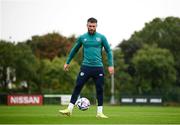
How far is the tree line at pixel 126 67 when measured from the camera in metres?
82.7

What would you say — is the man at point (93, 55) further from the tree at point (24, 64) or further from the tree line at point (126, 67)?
the tree at point (24, 64)

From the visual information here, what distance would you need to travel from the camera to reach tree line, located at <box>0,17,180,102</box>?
271ft

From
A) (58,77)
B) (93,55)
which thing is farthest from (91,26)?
(58,77)

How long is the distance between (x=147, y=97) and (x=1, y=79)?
30.8 metres

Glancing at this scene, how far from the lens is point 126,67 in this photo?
9638 centimetres

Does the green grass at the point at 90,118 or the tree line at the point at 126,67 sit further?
the tree line at the point at 126,67

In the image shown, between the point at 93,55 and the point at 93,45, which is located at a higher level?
the point at 93,45

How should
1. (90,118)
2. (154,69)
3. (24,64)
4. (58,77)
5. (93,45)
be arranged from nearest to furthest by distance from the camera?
(93,45)
(90,118)
(24,64)
(58,77)
(154,69)

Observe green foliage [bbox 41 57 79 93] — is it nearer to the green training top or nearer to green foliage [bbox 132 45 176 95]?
green foliage [bbox 132 45 176 95]

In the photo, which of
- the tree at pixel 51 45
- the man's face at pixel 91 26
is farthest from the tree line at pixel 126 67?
the man's face at pixel 91 26

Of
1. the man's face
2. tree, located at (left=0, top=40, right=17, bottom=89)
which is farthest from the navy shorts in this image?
tree, located at (left=0, top=40, right=17, bottom=89)

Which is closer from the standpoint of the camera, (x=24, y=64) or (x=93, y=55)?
(x=93, y=55)

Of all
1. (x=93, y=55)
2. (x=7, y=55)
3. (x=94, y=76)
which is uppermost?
(x=7, y=55)

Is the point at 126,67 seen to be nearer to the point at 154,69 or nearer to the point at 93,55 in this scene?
the point at 154,69
